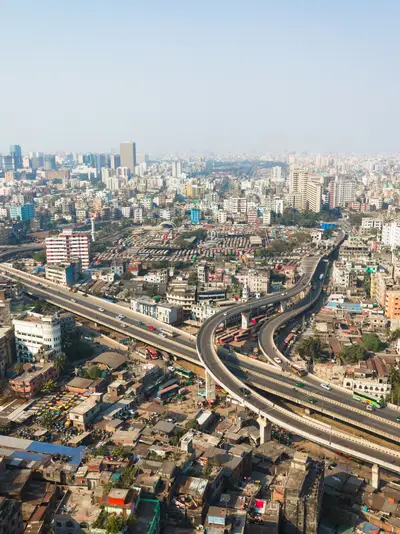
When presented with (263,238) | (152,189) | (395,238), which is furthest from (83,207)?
(395,238)

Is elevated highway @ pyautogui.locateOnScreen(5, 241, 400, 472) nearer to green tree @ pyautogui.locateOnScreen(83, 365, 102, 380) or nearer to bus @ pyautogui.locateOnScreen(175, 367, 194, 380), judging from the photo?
bus @ pyautogui.locateOnScreen(175, 367, 194, 380)

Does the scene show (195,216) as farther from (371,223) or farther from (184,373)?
(184,373)

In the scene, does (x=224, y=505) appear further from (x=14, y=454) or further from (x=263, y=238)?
(x=263, y=238)

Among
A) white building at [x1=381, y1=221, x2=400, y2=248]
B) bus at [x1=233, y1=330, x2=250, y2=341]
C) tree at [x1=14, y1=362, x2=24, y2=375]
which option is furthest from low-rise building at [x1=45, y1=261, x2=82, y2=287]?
white building at [x1=381, y1=221, x2=400, y2=248]

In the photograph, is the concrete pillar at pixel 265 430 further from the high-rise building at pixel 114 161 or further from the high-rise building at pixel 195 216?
the high-rise building at pixel 114 161

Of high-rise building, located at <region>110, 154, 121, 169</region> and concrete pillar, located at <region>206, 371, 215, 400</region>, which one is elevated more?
high-rise building, located at <region>110, 154, 121, 169</region>

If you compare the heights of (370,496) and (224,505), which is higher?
(224,505)
